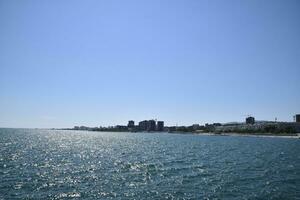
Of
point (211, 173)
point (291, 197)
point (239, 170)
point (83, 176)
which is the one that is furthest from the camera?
point (239, 170)

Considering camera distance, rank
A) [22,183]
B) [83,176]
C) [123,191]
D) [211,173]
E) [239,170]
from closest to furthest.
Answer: [123,191] < [22,183] < [83,176] < [211,173] < [239,170]

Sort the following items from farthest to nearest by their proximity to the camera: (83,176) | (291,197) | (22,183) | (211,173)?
(211,173) < (83,176) < (22,183) < (291,197)

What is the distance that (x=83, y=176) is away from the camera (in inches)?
1876

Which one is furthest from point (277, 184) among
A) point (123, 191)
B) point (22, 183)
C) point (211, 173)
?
point (22, 183)

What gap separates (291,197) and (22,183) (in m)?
31.2

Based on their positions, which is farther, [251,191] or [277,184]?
[277,184]

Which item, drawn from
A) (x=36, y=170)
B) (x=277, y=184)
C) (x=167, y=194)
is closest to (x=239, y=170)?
(x=277, y=184)

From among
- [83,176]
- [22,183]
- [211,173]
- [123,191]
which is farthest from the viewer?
[211,173]

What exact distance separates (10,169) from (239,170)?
3714 cm

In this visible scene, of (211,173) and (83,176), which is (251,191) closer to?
(211,173)

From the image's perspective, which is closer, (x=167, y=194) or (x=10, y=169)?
(x=167, y=194)

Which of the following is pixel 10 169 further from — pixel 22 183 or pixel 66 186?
pixel 66 186

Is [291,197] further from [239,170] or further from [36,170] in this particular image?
[36,170]

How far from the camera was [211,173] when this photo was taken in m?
50.9
